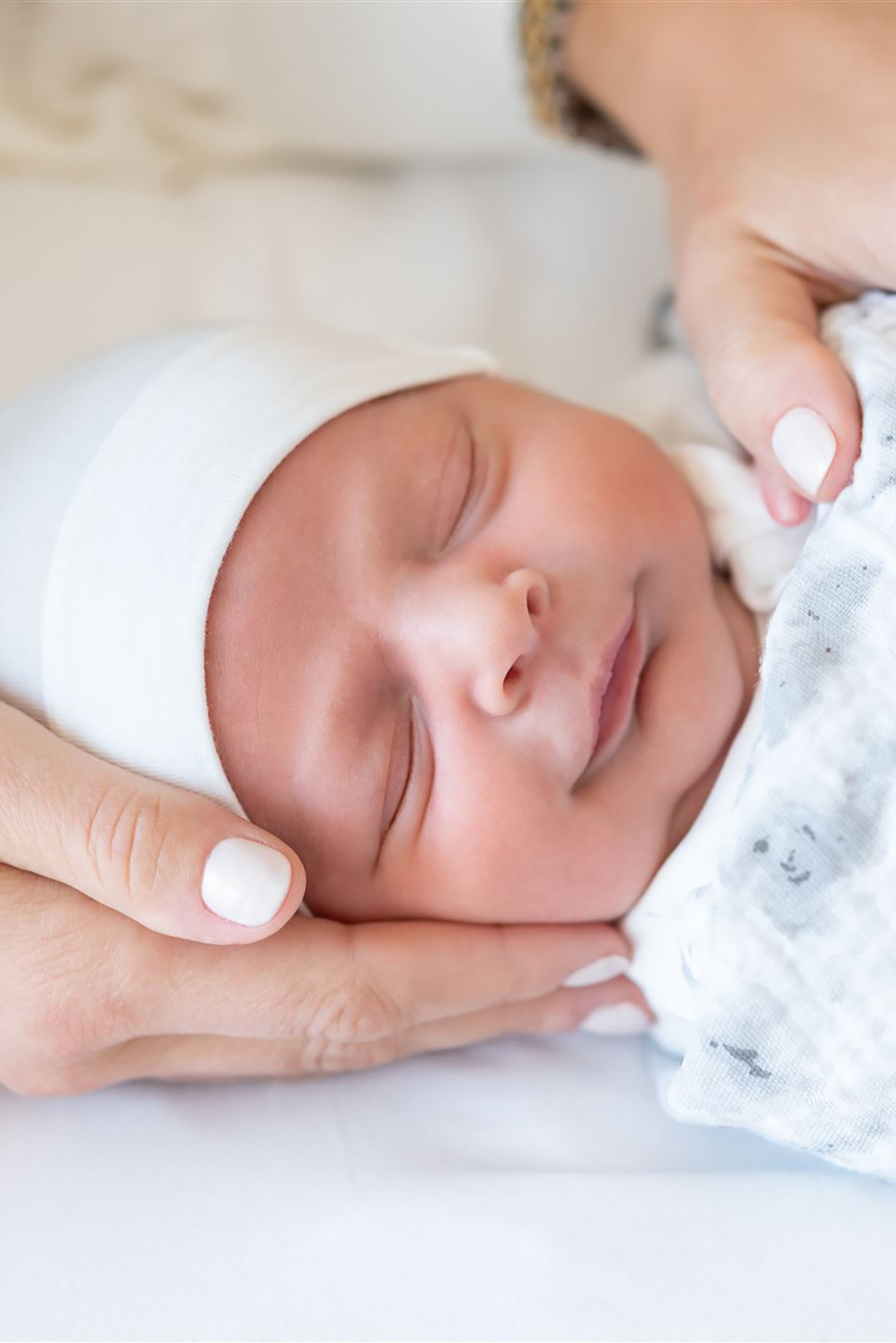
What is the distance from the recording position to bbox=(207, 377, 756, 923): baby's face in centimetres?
111

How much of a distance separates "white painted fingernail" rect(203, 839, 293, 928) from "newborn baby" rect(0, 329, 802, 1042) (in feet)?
0.38

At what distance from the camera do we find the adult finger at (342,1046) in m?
1.12

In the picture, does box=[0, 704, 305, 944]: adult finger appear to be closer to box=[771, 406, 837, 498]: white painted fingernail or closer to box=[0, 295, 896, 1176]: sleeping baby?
box=[0, 295, 896, 1176]: sleeping baby

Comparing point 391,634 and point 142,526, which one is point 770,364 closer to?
point 391,634

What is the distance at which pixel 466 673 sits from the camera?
1104 millimetres

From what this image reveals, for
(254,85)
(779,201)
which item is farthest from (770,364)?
(254,85)

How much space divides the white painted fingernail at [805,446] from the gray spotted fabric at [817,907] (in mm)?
72

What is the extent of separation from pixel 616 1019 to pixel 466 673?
0.39m

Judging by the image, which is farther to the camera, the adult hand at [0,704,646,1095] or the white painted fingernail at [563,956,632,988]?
the white painted fingernail at [563,956,632,988]

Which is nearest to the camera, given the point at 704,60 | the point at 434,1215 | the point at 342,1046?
the point at 434,1215

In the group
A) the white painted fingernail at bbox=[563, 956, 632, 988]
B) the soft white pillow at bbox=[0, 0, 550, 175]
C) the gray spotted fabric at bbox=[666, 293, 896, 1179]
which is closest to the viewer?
the gray spotted fabric at bbox=[666, 293, 896, 1179]

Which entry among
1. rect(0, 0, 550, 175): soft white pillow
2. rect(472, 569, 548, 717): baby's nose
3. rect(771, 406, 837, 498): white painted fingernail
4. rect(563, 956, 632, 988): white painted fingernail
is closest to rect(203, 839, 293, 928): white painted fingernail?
rect(472, 569, 548, 717): baby's nose

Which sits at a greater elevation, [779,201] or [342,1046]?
[779,201]

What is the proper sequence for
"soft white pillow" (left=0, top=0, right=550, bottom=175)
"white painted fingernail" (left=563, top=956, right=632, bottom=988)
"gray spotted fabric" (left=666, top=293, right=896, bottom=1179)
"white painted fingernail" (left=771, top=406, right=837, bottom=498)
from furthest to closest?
"soft white pillow" (left=0, top=0, right=550, bottom=175) → "white painted fingernail" (left=563, top=956, right=632, bottom=988) → "white painted fingernail" (left=771, top=406, right=837, bottom=498) → "gray spotted fabric" (left=666, top=293, right=896, bottom=1179)
